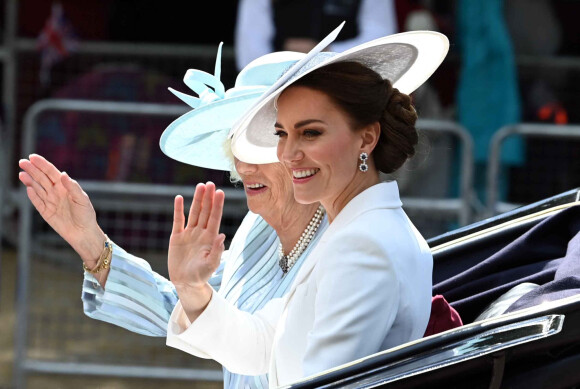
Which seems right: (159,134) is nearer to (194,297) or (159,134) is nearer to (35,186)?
(35,186)

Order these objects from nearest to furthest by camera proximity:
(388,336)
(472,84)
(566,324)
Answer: (566,324) → (388,336) → (472,84)

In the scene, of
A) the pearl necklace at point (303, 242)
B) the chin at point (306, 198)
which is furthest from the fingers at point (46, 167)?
the chin at point (306, 198)

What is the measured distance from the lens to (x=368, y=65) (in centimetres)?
243

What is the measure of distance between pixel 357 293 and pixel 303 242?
2.44 feet

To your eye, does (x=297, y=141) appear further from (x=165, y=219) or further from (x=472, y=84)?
(x=472, y=84)

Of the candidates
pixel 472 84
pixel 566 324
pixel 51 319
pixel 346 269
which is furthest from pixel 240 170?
pixel 472 84

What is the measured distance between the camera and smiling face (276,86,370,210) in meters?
2.36

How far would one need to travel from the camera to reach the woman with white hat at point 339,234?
2199 mm

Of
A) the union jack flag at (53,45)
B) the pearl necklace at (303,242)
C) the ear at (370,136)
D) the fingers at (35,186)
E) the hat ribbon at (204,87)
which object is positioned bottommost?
the pearl necklace at (303,242)

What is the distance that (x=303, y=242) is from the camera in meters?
2.91

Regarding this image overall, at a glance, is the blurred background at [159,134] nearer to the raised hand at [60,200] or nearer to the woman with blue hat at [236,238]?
the woman with blue hat at [236,238]

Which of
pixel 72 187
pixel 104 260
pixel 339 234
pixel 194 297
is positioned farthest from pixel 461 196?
pixel 339 234

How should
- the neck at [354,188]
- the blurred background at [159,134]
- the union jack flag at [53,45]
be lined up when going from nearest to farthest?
the neck at [354,188], the blurred background at [159,134], the union jack flag at [53,45]

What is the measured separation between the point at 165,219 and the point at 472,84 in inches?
83.4
